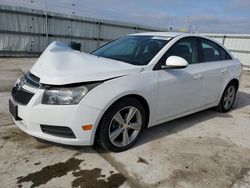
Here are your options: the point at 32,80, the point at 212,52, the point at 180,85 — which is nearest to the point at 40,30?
the point at 212,52

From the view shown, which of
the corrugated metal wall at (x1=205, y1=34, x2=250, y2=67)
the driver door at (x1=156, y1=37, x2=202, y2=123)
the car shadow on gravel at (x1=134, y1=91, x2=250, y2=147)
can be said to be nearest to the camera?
the driver door at (x1=156, y1=37, x2=202, y2=123)

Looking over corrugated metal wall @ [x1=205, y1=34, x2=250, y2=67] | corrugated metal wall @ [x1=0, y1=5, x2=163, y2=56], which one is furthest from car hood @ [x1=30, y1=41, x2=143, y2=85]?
corrugated metal wall @ [x1=205, y1=34, x2=250, y2=67]

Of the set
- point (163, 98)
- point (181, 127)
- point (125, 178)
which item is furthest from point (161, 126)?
point (125, 178)

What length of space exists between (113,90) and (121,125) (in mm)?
533

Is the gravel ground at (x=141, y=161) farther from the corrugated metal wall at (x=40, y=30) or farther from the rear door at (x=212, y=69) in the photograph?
the corrugated metal wall at (x=40, y=30)

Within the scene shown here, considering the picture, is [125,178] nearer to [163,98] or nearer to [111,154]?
[111,154]

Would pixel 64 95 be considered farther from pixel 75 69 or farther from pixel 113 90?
pixel 113 90

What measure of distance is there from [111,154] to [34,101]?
1.13 metres

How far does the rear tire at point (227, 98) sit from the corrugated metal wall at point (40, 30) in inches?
380

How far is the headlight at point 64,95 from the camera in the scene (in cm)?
262

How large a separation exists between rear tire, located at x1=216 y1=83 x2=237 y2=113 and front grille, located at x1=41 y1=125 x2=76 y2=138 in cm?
336

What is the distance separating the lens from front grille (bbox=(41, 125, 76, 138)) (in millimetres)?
2676

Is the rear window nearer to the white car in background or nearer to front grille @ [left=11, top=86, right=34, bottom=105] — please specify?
the white car in background

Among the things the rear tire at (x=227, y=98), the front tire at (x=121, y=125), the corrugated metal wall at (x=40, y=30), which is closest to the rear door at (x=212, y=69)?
the rear tire at (x=227, y=98)
